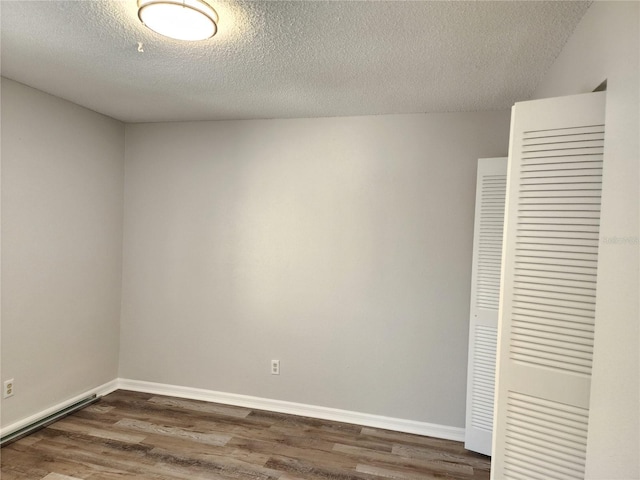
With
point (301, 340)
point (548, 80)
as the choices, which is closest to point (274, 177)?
point (301, 340)

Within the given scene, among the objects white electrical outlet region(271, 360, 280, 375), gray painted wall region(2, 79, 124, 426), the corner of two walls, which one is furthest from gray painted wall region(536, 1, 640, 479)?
gray painted wall region(2, 79, 124, 426)

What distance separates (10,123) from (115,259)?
Answer: 1380 millimetres

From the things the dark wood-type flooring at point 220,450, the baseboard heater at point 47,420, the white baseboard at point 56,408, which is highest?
the white baseboard at point 56,408

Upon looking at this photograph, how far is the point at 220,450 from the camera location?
2.74m

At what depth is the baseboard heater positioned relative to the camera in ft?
8.85

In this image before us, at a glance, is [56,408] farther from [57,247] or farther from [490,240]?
[490,240]

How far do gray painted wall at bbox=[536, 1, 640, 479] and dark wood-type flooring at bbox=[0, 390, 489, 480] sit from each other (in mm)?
1570

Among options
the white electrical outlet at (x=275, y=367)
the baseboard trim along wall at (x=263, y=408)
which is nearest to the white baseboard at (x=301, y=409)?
the baseboard trim along wall at (x=263, y=408)

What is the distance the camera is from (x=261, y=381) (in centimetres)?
344

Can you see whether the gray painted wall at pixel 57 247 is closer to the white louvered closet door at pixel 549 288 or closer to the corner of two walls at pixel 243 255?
the corner of two walls at pixel 243 255

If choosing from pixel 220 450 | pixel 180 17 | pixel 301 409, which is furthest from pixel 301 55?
pixel 301 409

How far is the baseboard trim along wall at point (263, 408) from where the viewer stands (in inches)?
119

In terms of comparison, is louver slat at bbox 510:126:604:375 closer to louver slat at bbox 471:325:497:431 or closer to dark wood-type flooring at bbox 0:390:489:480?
louver slat at bbox 471:325:497:431

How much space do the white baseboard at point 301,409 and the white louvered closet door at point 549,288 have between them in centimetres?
158
